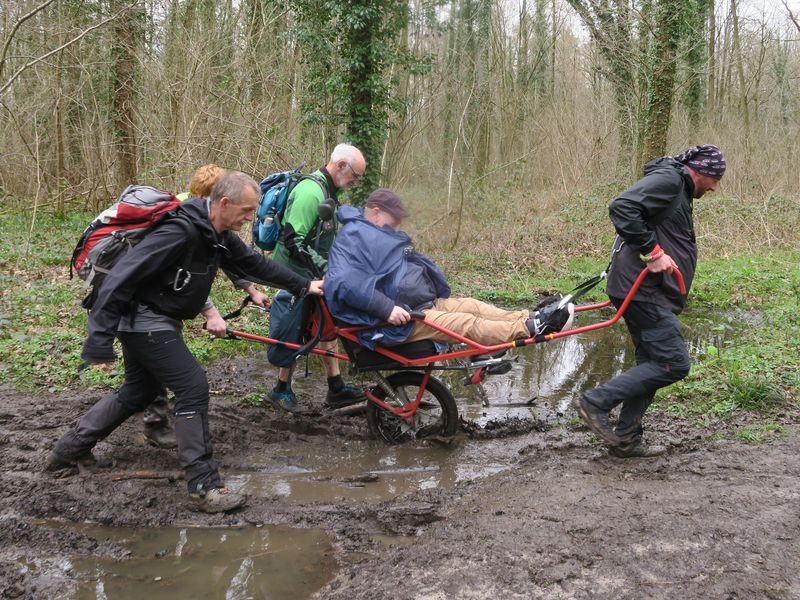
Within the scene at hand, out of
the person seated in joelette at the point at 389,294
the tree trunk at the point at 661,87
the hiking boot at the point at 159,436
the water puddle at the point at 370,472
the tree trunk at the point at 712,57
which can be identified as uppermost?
the tree trunk at the point at 712,57

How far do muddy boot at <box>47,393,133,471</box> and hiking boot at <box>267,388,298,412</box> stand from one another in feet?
5.47

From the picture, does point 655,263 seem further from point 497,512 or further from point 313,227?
point 313,227

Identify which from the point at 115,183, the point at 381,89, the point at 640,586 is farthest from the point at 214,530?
the point at 115,183

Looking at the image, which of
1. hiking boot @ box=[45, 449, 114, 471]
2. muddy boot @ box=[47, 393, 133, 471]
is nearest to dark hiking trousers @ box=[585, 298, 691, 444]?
muddy boot @ box=[47, 393, 133, 471]

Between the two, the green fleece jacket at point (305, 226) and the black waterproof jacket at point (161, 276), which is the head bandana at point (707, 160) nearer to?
the green fleece jacket at point (305, 226)

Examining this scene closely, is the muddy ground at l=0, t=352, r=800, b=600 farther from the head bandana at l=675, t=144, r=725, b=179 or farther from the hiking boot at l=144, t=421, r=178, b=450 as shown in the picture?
the head bandana at l=675, t=144, r=725, b=179

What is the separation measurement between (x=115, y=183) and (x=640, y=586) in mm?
17424

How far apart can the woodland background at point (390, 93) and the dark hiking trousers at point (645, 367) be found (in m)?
8.05

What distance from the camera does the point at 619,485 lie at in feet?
14.3

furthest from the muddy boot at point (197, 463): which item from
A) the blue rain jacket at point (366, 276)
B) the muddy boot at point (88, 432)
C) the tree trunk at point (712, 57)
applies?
the tree trunk at point (712, 57)

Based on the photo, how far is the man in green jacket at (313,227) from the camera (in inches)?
217

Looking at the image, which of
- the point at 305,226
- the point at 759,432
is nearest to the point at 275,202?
the point at 305,226

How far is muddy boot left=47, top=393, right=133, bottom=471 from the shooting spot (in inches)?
176

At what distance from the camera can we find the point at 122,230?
4.07 meters
